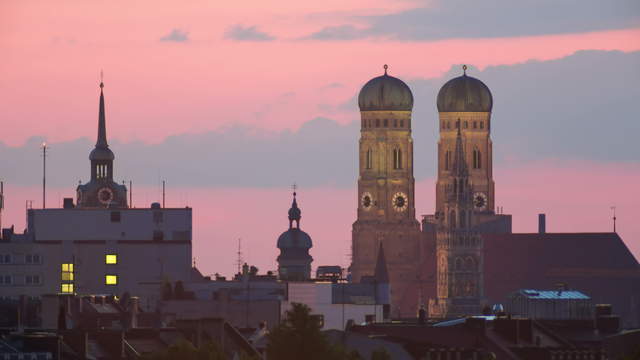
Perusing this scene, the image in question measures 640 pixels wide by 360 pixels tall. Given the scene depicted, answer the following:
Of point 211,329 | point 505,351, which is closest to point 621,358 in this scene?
point 505,351

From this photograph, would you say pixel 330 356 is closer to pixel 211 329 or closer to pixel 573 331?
pixel 211 329

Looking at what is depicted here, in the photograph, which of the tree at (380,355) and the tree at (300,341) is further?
the tree at (380,355)

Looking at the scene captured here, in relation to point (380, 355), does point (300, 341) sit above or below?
above

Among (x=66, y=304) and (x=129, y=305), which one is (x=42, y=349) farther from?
(x=129, y=305)

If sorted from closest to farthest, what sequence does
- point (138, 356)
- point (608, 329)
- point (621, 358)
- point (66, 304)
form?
1. point (138, 356)
2. point (621, 358)
3. point (66, 304)
4. point (608, 329)

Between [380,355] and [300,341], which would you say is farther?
[380,355]

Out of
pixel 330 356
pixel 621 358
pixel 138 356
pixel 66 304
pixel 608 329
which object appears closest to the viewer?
pixel 330 356

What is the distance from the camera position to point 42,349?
4604 inches

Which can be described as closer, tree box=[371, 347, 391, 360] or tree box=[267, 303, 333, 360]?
tree box=[267, 303, 333, 360]

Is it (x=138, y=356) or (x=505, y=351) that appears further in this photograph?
(x=505, y=351)

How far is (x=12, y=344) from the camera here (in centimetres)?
11950

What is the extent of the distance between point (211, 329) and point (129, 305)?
34.6 m

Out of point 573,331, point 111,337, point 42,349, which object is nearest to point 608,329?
point 573,331

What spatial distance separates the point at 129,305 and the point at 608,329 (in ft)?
76.0
